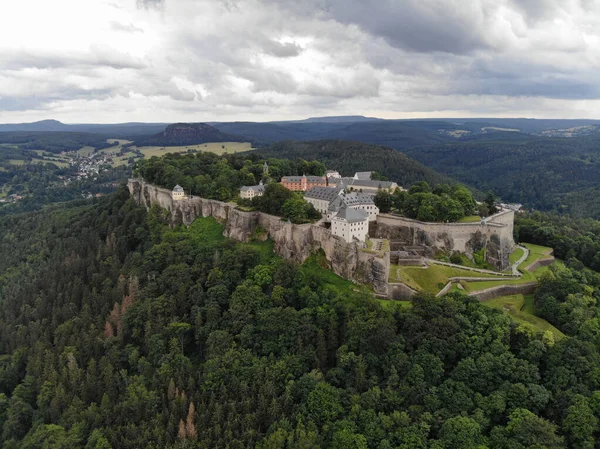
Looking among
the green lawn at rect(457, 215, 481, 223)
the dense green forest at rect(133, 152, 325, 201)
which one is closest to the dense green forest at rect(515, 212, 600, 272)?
the green lawn at rect(457, 215, 481, 223)

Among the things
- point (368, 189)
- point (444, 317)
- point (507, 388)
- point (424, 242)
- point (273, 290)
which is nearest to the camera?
point (507, 388)

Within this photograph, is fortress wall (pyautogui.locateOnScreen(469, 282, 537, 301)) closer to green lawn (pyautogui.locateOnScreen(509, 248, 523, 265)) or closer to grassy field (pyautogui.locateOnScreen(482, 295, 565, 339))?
grassy field (pyautogui.locateOnScreen(482, 295, 565, 339))

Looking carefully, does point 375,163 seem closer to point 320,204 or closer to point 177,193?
point 320,204

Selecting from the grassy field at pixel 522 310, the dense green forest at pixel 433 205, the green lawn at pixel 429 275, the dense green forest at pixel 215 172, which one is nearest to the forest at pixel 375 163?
the dense green forest at pixel 215 172

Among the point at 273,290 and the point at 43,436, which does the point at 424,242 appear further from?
the point at 43,436

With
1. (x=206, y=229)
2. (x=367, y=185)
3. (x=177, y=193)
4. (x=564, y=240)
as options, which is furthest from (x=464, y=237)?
(x=177, y=193)

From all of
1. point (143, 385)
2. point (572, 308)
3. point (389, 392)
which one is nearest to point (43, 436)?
point (143, 385)
